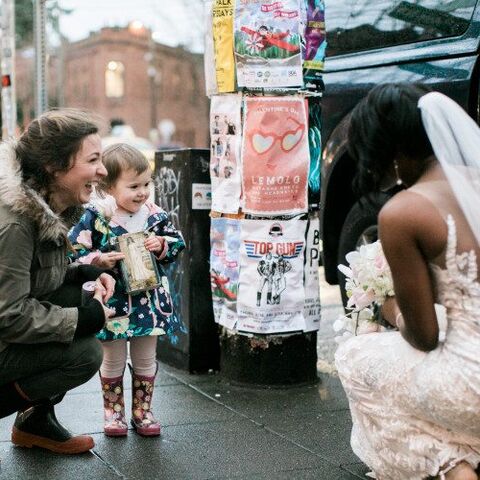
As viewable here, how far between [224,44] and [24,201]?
1807 millimetres

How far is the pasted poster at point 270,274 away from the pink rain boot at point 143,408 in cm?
80

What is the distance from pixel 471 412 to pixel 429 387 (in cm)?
15

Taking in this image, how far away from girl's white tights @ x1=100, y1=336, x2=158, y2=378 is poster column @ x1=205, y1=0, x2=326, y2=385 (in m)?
0.74

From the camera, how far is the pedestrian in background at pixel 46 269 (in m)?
3.30

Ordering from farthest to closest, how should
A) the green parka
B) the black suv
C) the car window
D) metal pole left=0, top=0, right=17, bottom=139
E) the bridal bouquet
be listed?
metal pole left=0, top=0, right=17, bottom=139, the car window, the black suv, the bridal bouquet, the green parka

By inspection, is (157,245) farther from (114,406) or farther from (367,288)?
(367,288)

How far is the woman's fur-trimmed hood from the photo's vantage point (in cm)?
333

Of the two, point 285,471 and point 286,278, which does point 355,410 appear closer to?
point 285,471

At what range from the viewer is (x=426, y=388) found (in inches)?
112

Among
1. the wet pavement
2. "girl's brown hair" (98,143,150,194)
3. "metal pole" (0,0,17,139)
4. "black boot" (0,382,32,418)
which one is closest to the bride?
the wet pavement

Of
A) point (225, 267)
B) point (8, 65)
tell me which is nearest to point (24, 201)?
point (225, 267)

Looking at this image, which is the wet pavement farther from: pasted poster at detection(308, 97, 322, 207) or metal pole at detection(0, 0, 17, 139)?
metal pole at detection(0, 0, 17, 139)

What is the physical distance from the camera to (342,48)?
20.3ft

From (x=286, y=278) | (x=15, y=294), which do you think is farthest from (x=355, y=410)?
(x=286, y=278)
